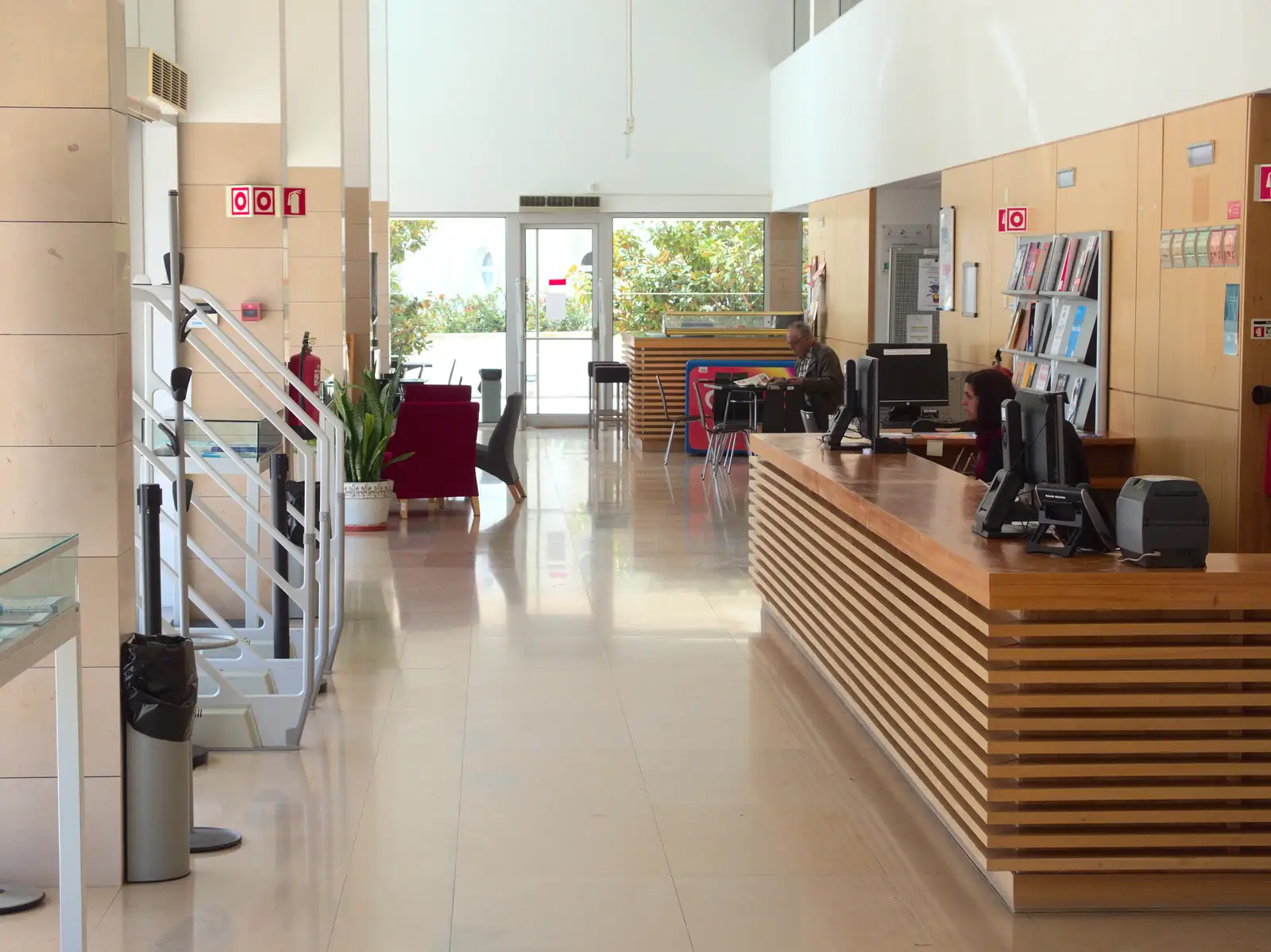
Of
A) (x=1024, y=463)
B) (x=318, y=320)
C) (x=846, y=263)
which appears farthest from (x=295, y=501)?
(x=846, y=263)

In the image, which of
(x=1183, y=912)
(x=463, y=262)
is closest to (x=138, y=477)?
(x=1183, y=912)

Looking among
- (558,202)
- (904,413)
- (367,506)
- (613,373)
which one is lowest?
(367,506)

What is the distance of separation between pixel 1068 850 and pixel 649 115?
14596 millimetres

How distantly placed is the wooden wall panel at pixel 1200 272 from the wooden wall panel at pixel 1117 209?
1.26 ft

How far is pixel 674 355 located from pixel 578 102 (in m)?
3.81

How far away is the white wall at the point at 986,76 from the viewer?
6.82 m

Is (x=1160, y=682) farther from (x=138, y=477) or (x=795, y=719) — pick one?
(x=138, y=477)

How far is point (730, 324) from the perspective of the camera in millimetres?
16016

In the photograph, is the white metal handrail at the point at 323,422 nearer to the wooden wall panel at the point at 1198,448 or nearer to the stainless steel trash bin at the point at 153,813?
the stainless steel trash bin at the point at 153,813

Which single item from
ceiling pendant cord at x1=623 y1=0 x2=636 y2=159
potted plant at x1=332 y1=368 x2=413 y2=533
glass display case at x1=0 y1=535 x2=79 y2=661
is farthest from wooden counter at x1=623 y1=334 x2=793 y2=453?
glass display case at x1=0 y1=535 x2=79 y2=661

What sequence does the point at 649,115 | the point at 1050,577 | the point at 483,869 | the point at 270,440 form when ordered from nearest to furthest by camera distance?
the point at 1050,577, the point at 483,869, the point at 270,440, the point at 649,115

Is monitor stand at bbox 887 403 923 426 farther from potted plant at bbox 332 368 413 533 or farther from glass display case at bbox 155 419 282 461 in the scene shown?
glass display case at bbox 155 419 282 461

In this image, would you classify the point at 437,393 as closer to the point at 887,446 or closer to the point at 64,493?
the point at 887,446

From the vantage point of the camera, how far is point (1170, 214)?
718 cm
